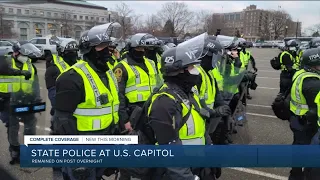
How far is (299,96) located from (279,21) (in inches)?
3491

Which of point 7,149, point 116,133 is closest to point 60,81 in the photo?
point 116,133

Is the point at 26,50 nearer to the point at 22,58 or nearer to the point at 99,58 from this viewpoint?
the point at 22,58

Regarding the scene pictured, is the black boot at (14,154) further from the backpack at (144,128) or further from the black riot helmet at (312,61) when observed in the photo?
the black riot helmet at (312,61)

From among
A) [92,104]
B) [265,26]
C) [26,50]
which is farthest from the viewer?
[265,26]

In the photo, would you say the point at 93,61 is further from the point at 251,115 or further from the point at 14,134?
the point at 251,115

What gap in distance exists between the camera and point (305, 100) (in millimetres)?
3562

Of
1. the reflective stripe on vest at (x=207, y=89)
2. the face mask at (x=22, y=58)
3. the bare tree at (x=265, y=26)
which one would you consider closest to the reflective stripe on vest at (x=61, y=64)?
the face mask at (x=22, y=58)

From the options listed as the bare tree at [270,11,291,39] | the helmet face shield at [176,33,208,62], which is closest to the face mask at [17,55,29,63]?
the helmet face shield at [176,33,208,62]

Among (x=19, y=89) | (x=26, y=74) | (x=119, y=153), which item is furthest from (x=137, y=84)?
(x=19, y=89)

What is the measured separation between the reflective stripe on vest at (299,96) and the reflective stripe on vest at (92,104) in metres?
2.12

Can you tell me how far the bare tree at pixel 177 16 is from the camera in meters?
62.2

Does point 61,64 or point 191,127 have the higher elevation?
point 61,64

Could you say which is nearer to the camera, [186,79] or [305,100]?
[186,79]

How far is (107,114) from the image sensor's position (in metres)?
3.02
